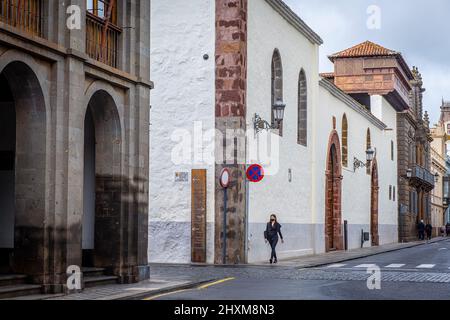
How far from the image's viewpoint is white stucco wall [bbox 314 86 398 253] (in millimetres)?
36125

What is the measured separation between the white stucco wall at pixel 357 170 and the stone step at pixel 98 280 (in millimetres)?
18764

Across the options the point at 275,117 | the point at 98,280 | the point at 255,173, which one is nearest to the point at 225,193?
the point at 255,173

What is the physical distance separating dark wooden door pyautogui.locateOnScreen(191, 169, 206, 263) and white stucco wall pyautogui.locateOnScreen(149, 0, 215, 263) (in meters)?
0.15

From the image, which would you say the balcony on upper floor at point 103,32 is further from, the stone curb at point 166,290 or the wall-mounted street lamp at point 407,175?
the wall-mounted street lamp at point 407,175

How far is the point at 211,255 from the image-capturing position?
83.3 feet

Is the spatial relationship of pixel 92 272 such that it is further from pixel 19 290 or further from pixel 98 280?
pixel 19 290

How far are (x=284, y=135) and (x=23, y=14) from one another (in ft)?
55.7

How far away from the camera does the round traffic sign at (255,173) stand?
24.7 meters

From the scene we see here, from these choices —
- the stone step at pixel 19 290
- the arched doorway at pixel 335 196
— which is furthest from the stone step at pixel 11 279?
the arched doorway at pixel 335 196

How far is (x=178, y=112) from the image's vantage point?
85.7ft

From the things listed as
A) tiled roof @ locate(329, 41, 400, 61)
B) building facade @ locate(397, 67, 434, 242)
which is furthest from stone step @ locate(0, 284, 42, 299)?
building facade @ locate(397, 67, 434, 242)

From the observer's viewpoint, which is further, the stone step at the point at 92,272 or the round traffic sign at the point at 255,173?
the round traffic sign at the point at 255,173
